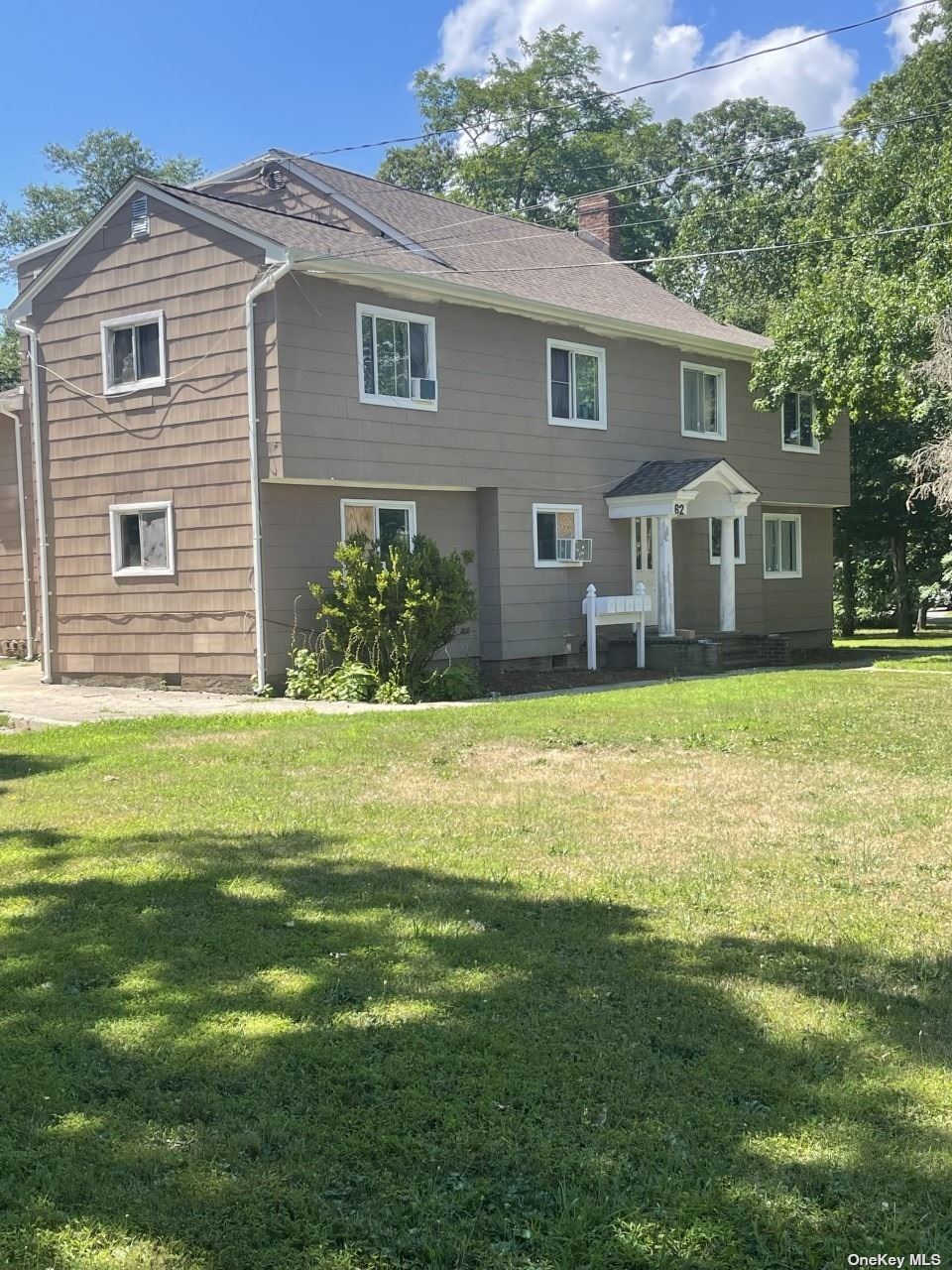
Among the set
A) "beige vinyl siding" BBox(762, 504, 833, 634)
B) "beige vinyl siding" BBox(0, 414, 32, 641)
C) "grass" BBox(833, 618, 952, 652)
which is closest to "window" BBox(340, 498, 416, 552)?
"beige vinyl siding" BBox(0, 414, 32, 641)

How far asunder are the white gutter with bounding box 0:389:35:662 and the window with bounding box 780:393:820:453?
1521cm

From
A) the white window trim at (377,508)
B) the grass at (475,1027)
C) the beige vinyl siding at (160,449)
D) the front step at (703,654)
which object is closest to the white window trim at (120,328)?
the beige vinyl siding at (160,449)

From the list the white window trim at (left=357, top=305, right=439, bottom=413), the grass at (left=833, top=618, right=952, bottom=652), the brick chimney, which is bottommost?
the grass at (left=833, top=618, right=952, bottom=652)

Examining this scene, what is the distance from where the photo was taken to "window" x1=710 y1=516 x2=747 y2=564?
2255 centimetres

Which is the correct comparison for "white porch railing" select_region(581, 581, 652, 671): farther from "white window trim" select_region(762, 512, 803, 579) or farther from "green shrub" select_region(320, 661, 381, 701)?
"white window trim" select_region(762, 512, 803, 579)

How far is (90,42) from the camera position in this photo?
1744 centimetres

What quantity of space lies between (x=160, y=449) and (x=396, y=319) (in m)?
3.82

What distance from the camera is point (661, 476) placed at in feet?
64.2

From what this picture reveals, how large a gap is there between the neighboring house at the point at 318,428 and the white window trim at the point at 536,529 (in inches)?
1.6

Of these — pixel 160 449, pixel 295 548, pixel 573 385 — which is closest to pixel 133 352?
pixel 160 449

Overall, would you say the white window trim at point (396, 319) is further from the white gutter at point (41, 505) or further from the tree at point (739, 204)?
the tree at point (739, 204)

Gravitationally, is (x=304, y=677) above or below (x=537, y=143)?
below

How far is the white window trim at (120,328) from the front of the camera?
16.2 meters

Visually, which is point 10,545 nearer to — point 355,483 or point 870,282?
point 355,483
